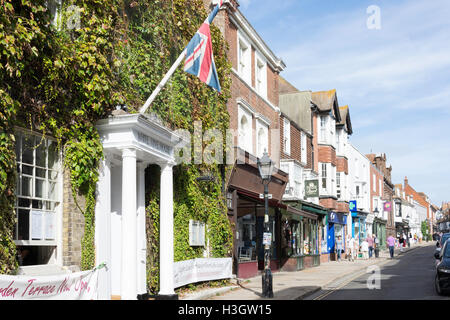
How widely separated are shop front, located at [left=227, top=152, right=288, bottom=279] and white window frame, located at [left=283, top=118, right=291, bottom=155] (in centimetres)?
323

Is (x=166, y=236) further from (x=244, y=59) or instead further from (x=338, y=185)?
(x=338, y=185)

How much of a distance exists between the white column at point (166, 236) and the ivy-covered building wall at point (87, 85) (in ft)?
3.01

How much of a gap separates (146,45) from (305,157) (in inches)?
829

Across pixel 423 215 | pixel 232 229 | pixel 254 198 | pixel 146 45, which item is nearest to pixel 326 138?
pixel 254 198

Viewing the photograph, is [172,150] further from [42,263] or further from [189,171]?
[42,263]

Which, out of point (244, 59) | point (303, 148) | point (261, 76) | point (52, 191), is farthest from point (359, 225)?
point (52, 191)

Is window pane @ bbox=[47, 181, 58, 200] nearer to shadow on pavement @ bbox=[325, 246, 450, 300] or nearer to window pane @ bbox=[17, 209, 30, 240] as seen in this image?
window pane @ bbox=[17, 209, 30, 240]

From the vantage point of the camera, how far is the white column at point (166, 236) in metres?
12.6

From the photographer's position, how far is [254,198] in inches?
837

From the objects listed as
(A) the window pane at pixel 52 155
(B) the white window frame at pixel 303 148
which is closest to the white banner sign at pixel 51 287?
(A) the window pane at pixel 52 155

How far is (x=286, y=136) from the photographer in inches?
1127

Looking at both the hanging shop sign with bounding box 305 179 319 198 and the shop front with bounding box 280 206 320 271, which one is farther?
the hanging shop sign with bounding box 305 179 319 198

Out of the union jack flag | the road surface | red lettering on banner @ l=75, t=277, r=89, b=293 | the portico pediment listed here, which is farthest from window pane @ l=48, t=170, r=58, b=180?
the road surface

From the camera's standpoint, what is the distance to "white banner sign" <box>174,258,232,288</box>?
14.2 meters
